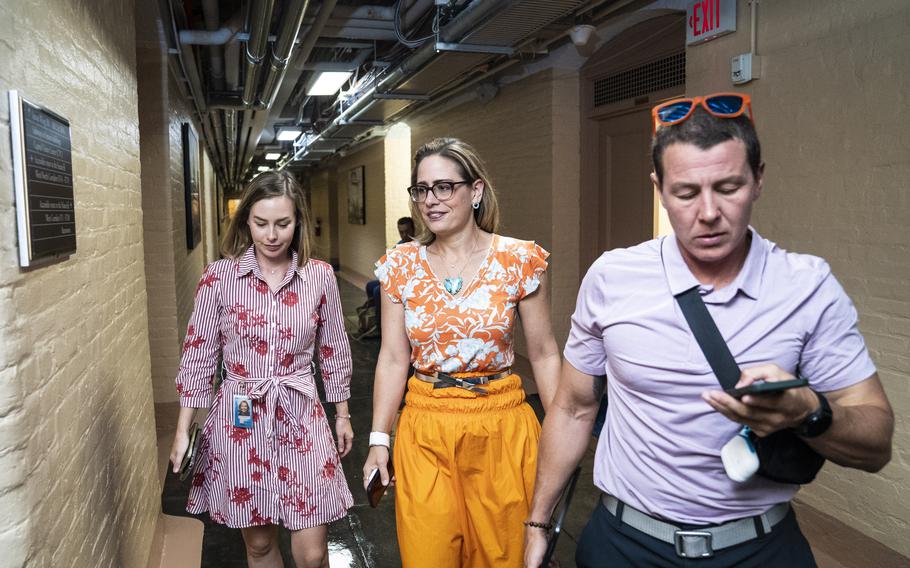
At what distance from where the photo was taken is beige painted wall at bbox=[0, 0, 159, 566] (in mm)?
1374

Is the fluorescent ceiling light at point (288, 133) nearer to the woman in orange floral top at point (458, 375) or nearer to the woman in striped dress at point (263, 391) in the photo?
the woman in striped dress at point (263, 391)

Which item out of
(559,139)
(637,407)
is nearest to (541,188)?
(559,139)

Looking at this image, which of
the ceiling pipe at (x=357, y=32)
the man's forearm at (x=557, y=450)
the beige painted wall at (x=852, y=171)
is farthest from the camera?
the ceiling pipe at (x=357, y=32)

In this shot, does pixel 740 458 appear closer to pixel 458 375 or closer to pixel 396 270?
pixel 458 375

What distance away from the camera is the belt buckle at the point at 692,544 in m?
1.32

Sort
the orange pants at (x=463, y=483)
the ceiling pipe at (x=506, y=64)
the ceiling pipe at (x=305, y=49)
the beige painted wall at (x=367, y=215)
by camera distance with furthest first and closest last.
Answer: the beige painted wall at (x=367, y=215) < the ceiling pipe at (x=506, y=64) < the ceiling pipe at (x=305, y=49) < the orange pants at (x=463, y=483)

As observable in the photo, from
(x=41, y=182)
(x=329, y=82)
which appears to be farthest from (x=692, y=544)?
(x=329, y=82)

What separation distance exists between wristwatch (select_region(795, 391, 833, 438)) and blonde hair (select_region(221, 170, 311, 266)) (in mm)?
Answer: 1858

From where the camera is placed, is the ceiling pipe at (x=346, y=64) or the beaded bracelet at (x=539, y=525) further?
the ceiling pipe at (x=346, y=64)

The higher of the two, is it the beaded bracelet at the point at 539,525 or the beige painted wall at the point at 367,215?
the beige painted wall at the point at 367,215

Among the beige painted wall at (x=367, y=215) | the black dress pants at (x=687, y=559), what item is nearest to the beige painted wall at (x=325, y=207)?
the beige painted wall at (x=367, y=215)

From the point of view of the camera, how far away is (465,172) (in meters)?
2.27

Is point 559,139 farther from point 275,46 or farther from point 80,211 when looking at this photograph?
point 80,211

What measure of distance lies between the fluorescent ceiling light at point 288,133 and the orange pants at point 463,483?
35.2 ft
